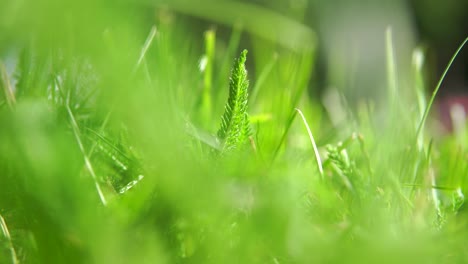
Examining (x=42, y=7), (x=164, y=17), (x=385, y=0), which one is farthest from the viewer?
(x=385, y=0)

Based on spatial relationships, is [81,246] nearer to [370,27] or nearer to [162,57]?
[162,57]

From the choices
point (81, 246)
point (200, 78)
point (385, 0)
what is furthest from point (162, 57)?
point (385, 0)

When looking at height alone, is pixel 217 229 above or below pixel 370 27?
above

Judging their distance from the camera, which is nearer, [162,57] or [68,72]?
[68,72]

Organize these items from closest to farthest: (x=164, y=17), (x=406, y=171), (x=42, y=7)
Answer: (x=42, y=7), (x=406, y=171), (x=164, y=17)

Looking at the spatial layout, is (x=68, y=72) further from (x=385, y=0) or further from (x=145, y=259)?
(x=385, y=0)

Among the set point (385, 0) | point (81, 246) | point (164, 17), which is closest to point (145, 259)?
point (81, 246)
